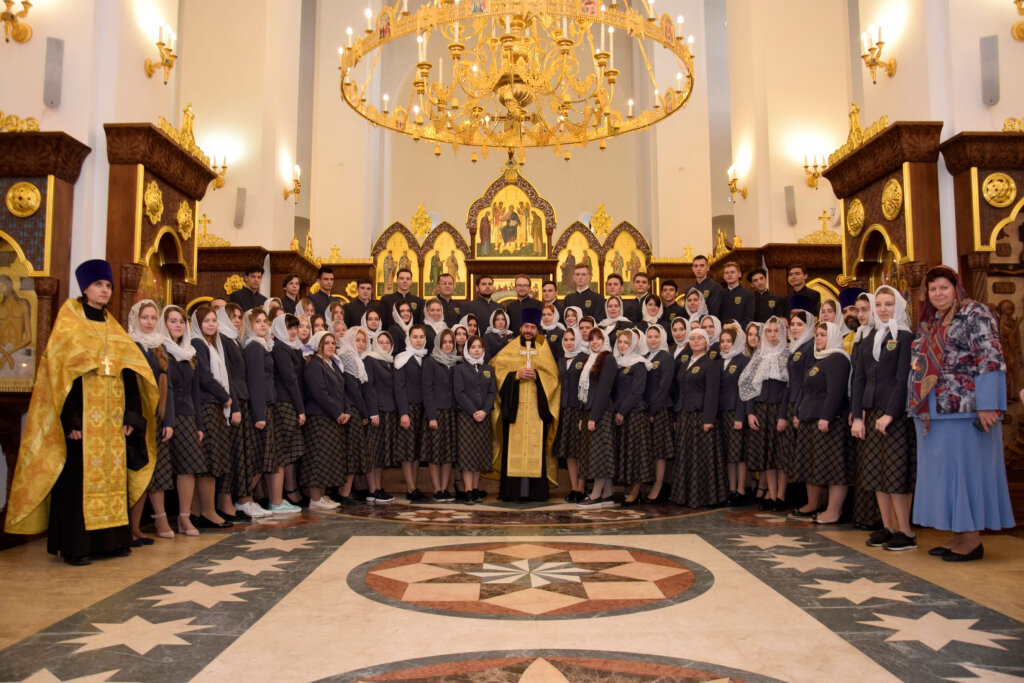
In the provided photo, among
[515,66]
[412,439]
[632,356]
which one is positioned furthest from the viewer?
[515,66]

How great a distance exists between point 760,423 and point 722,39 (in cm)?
1487

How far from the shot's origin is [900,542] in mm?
5184

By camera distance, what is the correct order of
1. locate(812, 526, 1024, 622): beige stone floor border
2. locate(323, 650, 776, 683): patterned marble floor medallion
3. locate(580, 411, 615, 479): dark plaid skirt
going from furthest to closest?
locate(580, 411, 615, 479): dark plaid skirt < locate(812, 526, 1024, 622): beige stone floor border < locate(323, 650, 776, 683): patterned marble floor medallion

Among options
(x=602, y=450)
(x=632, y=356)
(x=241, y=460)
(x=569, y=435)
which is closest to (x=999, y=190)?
(x=632, y=356)

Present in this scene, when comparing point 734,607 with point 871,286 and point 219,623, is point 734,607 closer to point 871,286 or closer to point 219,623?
point 219,623

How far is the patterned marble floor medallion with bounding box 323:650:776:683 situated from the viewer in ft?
9.25

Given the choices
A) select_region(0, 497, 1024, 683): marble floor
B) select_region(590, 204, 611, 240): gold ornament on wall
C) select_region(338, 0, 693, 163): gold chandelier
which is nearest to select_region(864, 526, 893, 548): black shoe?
select_region(0, 497, 1024, 683): marble floor

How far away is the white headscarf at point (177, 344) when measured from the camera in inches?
222

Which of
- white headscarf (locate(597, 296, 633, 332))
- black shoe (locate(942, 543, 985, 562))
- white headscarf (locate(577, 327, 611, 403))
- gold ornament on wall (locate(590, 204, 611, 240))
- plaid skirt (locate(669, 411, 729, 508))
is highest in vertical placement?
gold ornament on wall (locate(590, 204, 611, 240))

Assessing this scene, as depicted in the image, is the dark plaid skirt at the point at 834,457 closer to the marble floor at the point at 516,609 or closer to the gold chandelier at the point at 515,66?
the marble floor at the point at 516,609

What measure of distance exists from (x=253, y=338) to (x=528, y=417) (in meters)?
2.78

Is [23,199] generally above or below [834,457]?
above

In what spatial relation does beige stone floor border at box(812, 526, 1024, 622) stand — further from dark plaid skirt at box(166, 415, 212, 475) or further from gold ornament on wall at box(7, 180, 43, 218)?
gold ornament on wall at box(7, 180, 43, 218)

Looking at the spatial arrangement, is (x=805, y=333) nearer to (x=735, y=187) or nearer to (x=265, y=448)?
(x=265, y=448)
